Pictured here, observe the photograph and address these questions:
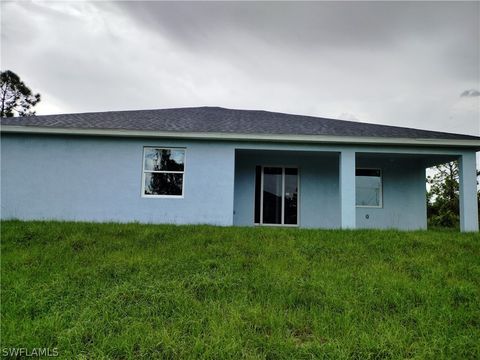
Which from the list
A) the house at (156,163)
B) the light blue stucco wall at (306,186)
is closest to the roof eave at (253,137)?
the house at (156,163)

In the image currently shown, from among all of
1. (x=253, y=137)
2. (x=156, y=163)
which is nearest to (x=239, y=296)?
(x=253, y=137)

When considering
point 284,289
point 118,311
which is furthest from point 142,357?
point 284,289

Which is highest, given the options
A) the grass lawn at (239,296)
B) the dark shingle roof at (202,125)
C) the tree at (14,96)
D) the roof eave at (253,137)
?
the tree at (14,96)

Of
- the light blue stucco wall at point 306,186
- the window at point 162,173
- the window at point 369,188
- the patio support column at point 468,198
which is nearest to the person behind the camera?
the patio support column at point 468,198

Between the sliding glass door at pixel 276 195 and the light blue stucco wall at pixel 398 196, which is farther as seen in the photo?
the sliding glass door at pixel 276 195

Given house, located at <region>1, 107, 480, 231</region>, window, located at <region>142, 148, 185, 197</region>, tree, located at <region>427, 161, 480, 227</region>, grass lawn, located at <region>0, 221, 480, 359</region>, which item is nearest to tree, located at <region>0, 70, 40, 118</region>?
house, located at <region>1, 107, 480, 231</region>

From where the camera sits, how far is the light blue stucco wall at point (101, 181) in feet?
30.9

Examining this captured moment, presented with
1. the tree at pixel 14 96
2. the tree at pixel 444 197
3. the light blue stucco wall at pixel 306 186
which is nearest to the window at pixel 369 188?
the light blue stucco wall at pixel 306 186

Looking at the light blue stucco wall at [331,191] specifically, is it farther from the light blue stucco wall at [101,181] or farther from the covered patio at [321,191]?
the light blue stucco wall at [101,181]

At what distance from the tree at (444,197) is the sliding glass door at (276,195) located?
1095cm

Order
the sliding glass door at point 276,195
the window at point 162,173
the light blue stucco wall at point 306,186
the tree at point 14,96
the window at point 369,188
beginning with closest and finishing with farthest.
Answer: the window at point 162,173
the light blue stucco wall at point 306,186
the sliding glass door at point 276,195
the window at point 369,188
the tree at point 14,96

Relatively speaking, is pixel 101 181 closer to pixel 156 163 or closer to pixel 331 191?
pixel 156 163

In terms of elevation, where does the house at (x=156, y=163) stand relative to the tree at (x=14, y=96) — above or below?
below

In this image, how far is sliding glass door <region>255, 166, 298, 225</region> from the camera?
11.4 m
